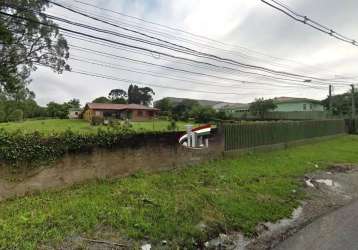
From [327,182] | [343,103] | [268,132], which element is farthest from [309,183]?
[343,103]

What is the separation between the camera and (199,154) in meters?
8.52

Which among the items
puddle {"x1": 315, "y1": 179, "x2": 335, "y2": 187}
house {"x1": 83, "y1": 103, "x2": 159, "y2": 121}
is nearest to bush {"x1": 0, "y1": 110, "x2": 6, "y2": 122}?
house {"x1": 83, "y1": 103, "x2": 159, "y2": 121}

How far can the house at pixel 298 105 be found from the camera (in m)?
41.3

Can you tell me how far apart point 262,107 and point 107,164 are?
33.7 m

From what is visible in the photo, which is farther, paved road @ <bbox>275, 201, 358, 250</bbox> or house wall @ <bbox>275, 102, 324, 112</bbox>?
house wall @ <bbox>275, 102, 324, 112</bbox>

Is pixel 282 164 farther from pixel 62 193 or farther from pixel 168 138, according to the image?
pixel 62 193

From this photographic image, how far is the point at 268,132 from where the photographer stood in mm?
11680

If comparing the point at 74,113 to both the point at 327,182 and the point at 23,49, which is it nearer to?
the point at 23,49

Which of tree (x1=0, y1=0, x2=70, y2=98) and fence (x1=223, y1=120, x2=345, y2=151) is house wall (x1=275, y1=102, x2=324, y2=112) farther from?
tree (x1=0, y1=0, x2=70, y2=98)

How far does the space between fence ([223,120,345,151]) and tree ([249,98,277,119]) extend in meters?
19.9

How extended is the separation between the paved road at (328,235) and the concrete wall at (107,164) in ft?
13.6

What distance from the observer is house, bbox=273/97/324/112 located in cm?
4128

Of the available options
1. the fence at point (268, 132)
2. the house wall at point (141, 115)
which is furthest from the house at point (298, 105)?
the fence at point (268, 132)

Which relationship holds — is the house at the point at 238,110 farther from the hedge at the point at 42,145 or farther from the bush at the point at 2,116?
the bush at the point at 2,116
